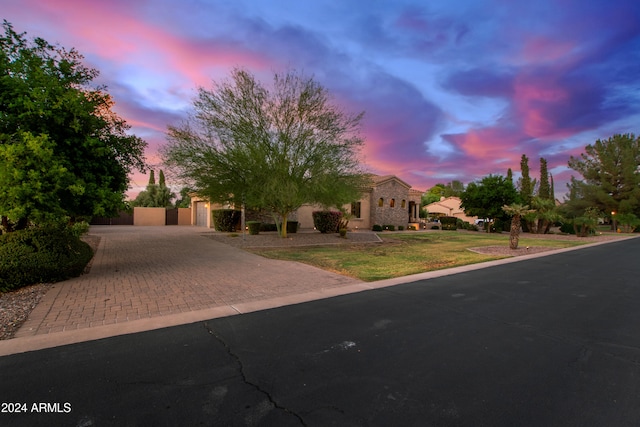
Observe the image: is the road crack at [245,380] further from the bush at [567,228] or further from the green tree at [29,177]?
A: the bush at [567,228]

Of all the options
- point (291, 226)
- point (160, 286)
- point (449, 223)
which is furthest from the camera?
point (449, 223)

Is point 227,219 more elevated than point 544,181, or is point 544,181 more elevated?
point 544,181

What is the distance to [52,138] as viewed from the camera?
6758 millimetres

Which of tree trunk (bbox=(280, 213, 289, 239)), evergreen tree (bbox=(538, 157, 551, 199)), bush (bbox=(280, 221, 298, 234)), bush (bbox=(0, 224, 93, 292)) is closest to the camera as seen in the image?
bush (bbox=(0, 224, 93, 292))

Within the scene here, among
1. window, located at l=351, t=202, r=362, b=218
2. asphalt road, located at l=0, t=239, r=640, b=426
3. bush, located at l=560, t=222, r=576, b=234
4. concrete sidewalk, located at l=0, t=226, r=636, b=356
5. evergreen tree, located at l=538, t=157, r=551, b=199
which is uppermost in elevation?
evergreen tree, located at l=538, t=157, r=551, b=199

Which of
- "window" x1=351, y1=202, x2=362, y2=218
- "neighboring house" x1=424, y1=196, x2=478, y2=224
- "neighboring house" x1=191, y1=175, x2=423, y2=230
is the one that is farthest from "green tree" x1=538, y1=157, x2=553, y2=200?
"window" x1=351, y1=202, x2=362, y2=218

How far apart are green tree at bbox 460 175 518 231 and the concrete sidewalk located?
65.7ft

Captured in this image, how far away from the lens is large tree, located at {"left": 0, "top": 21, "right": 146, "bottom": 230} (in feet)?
19.7

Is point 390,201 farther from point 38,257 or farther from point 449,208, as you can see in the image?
point 38,257

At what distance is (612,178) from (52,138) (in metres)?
52.7

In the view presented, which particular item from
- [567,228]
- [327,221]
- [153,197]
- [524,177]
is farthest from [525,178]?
[153,197]

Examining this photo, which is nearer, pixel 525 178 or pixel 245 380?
pixel 245 380

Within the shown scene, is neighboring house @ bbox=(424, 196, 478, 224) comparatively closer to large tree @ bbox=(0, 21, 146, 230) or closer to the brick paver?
the brick paver

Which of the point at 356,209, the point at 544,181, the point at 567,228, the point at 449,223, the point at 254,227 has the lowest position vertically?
the point at 567,228
